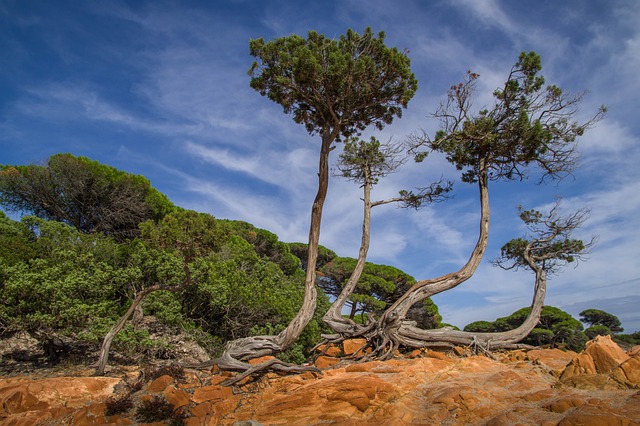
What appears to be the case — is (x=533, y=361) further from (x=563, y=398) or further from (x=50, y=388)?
(x=50, y=388)

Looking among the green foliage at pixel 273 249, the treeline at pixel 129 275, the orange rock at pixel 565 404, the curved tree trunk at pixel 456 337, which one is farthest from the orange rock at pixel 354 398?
the green foliage at pixel 273 249

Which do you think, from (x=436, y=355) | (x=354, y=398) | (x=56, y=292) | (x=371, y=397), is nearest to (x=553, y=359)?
(x=436, y=355)

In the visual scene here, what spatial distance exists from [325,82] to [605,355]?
8.44 m

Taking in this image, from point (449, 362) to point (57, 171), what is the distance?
68.7 feet

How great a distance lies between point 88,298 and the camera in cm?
997

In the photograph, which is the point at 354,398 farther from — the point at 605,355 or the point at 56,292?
the point at 56,292

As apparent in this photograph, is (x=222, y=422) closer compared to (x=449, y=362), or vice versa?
(x=222, y=422)

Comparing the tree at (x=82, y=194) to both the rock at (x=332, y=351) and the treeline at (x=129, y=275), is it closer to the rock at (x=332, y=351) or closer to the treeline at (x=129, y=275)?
the treeline at (x=129, y=275)

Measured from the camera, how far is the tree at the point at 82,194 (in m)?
19.0

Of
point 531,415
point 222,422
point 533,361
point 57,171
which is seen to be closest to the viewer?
point 531,415

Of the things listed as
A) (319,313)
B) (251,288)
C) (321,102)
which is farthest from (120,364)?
(321,102)

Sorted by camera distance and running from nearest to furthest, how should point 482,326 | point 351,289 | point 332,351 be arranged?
point 332,351 < point 351,289 < point 482,326

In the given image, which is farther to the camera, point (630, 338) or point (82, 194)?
point (630, 338)

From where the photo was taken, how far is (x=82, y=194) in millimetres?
20141
